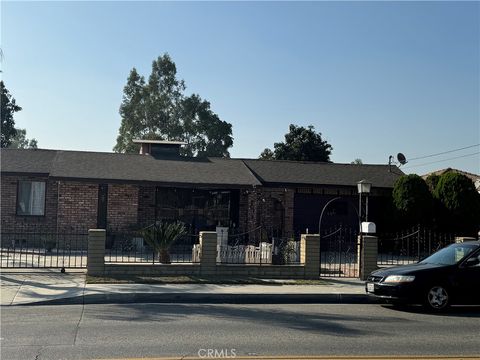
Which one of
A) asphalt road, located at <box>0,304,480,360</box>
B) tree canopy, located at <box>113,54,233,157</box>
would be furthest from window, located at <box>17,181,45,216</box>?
tree canopy, located at <box>113,54,233,157</box>

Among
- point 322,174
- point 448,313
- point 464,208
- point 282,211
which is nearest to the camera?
point 448,313

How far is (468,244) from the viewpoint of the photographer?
11984 mm

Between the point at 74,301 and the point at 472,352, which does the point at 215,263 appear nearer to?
the point at 74,301

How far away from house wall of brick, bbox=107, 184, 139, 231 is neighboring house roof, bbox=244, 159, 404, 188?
18.5 feet

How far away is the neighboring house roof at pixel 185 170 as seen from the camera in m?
22.9

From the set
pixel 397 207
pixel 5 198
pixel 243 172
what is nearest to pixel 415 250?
pixel 397 207

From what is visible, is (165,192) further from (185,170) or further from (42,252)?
(42,252)

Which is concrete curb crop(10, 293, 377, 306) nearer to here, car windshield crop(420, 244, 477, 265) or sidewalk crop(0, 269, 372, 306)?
sidewalk crop(0, 269, 372, 306)

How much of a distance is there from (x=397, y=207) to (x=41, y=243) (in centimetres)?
1468

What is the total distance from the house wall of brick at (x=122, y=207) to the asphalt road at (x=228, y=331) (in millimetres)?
12084

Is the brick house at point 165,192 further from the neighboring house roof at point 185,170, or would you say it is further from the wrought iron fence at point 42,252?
the wrought iron fence at point 42,252

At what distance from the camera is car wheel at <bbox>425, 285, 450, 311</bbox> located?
1101cm

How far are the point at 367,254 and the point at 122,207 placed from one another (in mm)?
11239

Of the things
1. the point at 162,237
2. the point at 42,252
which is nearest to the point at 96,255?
the point at 162,237
